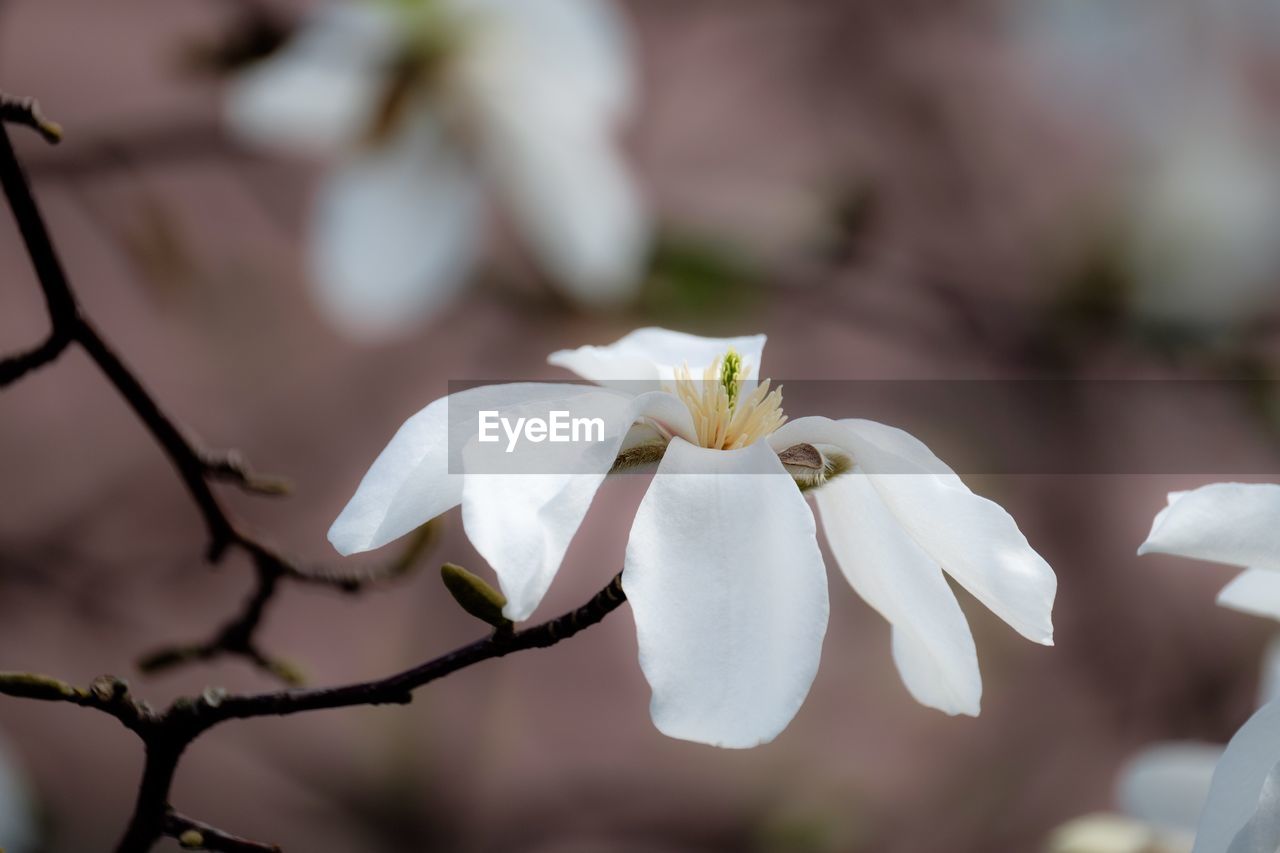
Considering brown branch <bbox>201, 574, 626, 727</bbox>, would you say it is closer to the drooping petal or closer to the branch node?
the branch node

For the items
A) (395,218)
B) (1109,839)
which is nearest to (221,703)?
(1109,839)

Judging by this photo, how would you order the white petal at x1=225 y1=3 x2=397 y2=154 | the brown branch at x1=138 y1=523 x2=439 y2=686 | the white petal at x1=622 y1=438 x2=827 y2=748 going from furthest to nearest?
the white petal at x1=225 y1=3 x2=397 y2=154 → the brown branch at x1=138 y1=523 x2=439 y2=686 → the white petal at x1=622 y1=438 x2=827 y2=748

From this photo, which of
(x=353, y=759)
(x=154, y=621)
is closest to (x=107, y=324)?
Answer: (x=154, y=621)

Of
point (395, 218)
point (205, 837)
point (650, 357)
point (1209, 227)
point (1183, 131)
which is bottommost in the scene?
point (205, 837)

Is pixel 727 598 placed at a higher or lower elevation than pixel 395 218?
lower

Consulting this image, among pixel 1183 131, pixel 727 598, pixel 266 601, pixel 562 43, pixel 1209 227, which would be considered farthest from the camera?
pixel 1183 131

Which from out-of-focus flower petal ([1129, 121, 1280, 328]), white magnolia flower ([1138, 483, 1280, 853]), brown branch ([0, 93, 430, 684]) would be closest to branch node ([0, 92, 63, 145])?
brown branch ([0, 93, 430, 684])

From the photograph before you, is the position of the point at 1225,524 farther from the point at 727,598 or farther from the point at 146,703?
the point at 146,703
